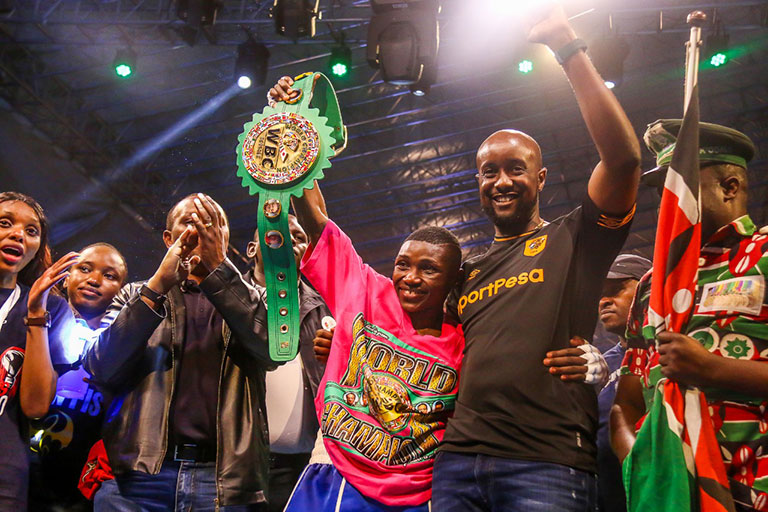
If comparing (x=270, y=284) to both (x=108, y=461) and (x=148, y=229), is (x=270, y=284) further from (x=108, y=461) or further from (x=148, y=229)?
(x=148, y=229)

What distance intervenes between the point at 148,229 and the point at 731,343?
9.42m

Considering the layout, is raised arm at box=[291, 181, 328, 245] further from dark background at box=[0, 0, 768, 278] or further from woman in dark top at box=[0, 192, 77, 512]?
dark background at box=[0, 0, 768, 278]

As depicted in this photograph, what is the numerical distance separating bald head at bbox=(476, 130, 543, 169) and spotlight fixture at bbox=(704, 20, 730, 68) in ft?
18.1

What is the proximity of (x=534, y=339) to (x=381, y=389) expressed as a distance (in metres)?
0.45

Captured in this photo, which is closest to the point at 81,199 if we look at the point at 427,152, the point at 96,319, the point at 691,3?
the point at 427,152

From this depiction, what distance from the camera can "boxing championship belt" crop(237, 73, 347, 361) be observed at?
222 cm

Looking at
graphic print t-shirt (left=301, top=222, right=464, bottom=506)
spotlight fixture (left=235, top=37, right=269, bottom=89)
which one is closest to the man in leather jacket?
graphic print t-shirt (left=301, top=222, right=464, bottom=506)

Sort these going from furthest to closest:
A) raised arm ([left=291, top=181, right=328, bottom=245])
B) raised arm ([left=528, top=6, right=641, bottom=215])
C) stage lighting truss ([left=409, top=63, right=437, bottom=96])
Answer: stage lighting truss ([left=409, top=63, right=437, bottom=96]), raised arm ([left=291, top=181, right=328, bottom=245]), raised arm ([left=528, top=6, right=641, bottom=215])

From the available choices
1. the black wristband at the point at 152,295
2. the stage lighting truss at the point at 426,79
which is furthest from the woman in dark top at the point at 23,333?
the stage lighting truss at the point at 426,79

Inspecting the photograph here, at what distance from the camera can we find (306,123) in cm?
230

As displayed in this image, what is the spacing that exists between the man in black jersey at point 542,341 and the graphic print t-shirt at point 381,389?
0.27 feet

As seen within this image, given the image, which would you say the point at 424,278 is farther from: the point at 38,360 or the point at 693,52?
the point at 38,360

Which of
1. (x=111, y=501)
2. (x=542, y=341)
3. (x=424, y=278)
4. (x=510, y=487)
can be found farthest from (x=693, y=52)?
(x=111, y=501)

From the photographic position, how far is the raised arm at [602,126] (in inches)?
72.0
